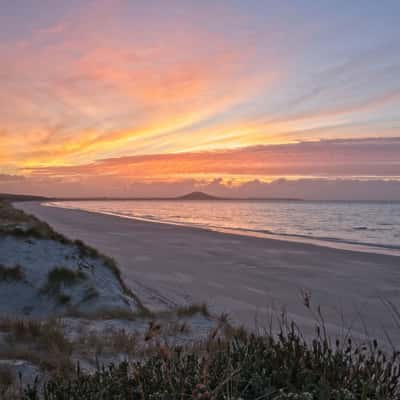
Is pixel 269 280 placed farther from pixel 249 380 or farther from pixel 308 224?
pixel 308 224

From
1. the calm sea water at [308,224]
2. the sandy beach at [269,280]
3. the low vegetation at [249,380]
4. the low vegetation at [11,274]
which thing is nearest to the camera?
the low vegetation at [249,380]

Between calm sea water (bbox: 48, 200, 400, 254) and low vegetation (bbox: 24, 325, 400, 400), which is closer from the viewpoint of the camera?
low vegetation (bbox: 24, 325, 400, 400)

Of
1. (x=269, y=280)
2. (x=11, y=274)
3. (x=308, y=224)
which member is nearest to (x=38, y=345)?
(x=11, y=274)

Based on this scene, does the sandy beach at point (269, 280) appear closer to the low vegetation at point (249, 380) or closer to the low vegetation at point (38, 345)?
the low vegetation at point (249, 380)

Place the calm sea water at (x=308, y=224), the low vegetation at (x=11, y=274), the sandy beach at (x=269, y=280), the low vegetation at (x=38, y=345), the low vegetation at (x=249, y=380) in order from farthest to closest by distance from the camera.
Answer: the calm sea water at (x=308, y=224) < the low vegetation at (x=11, y=274) < the sandy beach at (x=269, y=280) < the low vegetation at (x=38, y=345) < the low vegetation at (x=249, y=380)

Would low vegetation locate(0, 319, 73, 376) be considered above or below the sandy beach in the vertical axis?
above

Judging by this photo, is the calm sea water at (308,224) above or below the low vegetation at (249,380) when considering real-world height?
below

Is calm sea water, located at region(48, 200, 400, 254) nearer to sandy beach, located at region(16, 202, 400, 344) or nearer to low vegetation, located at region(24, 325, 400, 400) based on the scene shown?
sandy beach, located at region(16, 202, 400, 344)

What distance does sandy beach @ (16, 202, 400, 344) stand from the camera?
29.5 feet

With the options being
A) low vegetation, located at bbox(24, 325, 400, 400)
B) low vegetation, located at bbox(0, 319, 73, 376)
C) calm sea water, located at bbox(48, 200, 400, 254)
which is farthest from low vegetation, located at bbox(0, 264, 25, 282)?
calm sea water, located at bbox(48, 200, 400, 254)

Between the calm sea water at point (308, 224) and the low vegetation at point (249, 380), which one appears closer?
the low vegetation at point (249, 380)

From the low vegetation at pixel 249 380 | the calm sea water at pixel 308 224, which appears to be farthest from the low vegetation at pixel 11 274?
the calm sea water at pixel 308 224

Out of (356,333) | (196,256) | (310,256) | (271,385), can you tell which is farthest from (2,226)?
(310,256)

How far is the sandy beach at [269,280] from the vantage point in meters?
8.99
